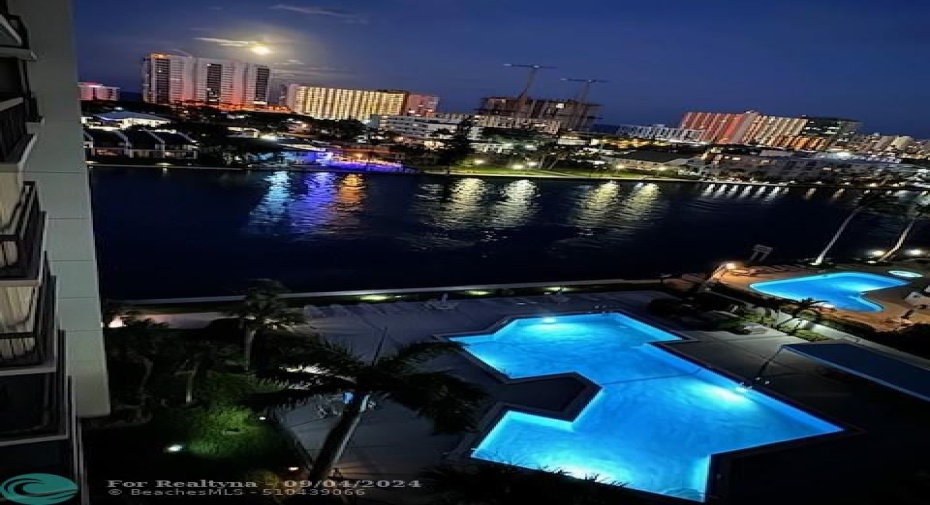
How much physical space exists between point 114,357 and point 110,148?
142 ft

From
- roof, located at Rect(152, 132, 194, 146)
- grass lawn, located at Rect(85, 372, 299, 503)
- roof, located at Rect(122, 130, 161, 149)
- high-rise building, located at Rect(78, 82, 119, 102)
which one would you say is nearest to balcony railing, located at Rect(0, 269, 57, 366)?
grass lawn, located at Rect(85, 372, 299, 503)

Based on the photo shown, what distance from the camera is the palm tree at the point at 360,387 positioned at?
7875 millimetres

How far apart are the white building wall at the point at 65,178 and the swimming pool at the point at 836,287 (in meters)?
26.0

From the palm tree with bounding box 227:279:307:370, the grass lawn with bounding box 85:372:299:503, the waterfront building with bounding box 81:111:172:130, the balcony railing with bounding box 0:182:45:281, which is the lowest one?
the waterfront building with bounding box 81:111:172:130

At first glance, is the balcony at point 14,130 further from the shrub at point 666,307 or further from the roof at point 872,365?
the shrub at point 666,307

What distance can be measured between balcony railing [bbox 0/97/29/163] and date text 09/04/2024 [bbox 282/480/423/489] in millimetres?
5828

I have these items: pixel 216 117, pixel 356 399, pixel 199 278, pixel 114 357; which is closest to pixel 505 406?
pixel 356 399

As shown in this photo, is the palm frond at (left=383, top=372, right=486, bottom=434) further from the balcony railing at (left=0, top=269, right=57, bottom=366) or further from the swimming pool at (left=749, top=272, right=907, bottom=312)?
the swimming pool at (left=749, top=272, right=907, bottom=312)

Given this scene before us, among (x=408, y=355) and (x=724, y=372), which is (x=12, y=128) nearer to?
(x=408, y=355)

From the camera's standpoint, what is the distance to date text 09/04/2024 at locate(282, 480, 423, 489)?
862cm

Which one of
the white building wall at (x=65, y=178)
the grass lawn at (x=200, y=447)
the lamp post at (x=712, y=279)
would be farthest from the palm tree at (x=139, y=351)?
the lamp post at (x=712, y=279)

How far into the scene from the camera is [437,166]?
65438 millimetres

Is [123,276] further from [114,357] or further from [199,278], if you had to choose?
[114,357]

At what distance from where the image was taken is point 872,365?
1523cm
